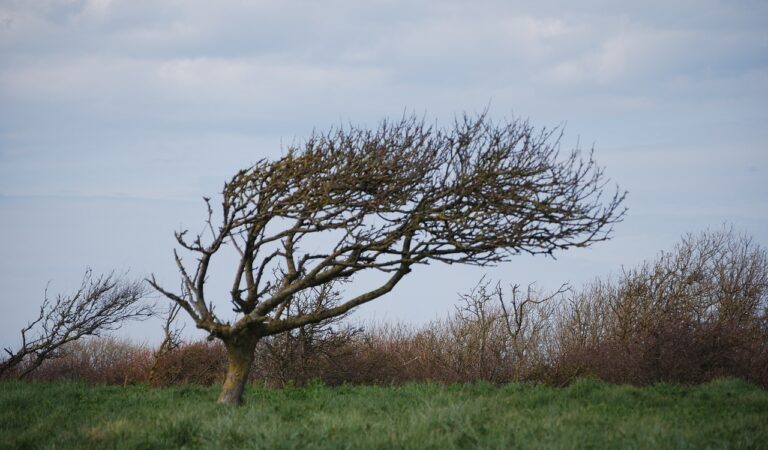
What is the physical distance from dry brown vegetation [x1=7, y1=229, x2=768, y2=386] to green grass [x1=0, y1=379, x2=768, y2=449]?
3.76 metres

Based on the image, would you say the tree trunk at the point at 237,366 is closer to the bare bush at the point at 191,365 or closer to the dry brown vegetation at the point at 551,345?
the dry brown vegetation at the point at 551,345

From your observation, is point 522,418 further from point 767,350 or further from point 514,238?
point 767,350

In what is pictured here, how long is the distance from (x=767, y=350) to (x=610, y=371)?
6082mm

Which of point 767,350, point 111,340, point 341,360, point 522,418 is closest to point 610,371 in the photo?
point 767,350

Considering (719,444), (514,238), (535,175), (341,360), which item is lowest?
(719,444)

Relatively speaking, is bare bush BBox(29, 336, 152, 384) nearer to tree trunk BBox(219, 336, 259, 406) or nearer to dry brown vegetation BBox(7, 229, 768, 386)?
dry brown vegetation BBox(7, 229, 768, 386)

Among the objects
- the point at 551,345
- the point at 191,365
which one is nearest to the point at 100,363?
the point at 191,365

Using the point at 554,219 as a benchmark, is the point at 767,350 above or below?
below

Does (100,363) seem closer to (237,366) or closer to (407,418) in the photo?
(237,366)

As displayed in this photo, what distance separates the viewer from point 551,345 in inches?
1501

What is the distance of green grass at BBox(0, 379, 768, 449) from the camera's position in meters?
9.86

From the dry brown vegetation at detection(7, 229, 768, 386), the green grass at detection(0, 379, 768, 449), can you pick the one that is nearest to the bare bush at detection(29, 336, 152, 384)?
the dry brown vegetation at detection(7, 229, 768, 386)

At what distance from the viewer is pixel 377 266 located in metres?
14.8

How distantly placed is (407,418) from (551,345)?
92.4ft
